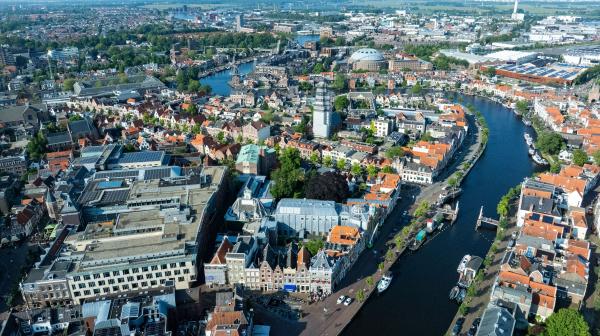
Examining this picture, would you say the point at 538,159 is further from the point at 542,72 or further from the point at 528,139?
the point at 542,72

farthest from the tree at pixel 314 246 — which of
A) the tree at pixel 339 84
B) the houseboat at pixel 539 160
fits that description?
the tree at pixel 339 84

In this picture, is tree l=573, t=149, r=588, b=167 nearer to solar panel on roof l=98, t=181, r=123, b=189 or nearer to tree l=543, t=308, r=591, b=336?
tree l=543, t=308, r=591, b=336

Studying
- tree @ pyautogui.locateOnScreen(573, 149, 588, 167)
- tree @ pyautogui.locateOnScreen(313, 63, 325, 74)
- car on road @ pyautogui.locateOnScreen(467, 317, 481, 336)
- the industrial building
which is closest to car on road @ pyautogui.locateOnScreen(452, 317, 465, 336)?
car on road @ pyautogui.locateOnScreen(467, 317, 481, 336)

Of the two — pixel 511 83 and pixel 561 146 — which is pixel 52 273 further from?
pixel 511 83

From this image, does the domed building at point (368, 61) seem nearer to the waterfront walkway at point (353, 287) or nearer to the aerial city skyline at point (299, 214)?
the aerial city skyline at point (299, 214)

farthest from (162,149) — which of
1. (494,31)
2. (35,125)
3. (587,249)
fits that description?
(494,31)

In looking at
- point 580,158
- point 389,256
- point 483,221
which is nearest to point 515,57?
point 580,158
